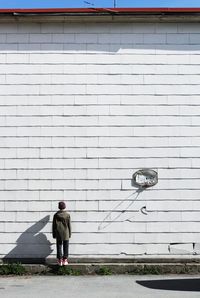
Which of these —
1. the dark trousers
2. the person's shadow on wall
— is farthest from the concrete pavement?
the person's shadow on wall

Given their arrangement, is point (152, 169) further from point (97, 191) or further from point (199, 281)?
point (199, 281)

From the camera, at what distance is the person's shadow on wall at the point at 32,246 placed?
1074cm

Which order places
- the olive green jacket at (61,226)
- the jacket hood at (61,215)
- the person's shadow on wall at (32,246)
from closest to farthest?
the olive green jacket at (61,226)
the jacket hood at (61,215)
the person's shadow on wall at (32,246)

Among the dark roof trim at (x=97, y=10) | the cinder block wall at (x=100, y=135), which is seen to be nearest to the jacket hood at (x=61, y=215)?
the cinder block wall at (x=100, y=135)

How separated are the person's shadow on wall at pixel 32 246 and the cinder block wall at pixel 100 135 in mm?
22

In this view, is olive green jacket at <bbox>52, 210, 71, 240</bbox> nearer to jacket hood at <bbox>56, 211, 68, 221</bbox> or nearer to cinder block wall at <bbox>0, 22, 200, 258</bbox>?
jacket hood at <bbox>56, 211, 68, 221</bbox>

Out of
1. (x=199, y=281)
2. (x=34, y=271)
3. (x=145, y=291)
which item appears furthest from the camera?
(x=34, y=271)

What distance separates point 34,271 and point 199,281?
3488mm

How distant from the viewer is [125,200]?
10.8 metres

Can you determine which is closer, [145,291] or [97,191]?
[145,291]

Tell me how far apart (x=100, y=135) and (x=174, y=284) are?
3.63 metres

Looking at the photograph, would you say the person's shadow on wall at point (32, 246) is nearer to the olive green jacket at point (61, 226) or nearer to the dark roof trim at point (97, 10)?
the olive green jacket at point (61, 226)

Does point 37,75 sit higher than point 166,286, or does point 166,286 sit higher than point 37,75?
point 37,75

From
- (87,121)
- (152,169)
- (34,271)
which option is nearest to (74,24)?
(87,121)
